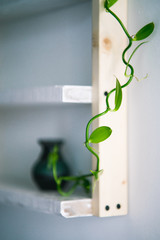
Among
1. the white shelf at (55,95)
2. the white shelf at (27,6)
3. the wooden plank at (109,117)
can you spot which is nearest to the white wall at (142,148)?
the wooden plank at (109,117)

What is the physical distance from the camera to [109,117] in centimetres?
86

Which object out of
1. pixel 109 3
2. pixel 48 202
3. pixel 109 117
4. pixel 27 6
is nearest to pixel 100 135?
pixel 109 117

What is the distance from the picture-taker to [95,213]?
85cm

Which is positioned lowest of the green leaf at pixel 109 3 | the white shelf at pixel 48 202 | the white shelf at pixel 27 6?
the white shelf at pixel 48 202

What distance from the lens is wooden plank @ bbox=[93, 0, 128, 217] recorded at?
847 mm

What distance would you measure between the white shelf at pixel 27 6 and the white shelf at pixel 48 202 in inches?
25.8

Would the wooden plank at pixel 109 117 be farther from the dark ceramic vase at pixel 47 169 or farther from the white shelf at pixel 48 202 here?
the dark ceramic vase at pixel 47 169

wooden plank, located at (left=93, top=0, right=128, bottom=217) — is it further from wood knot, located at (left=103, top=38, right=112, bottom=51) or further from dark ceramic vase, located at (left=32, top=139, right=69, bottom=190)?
dark ceramic vase, located at (left=32, top=139, right=69, bottom=190)

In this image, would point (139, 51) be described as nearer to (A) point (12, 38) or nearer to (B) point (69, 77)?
(B) point (69, 77)

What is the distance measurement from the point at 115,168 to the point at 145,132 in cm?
14

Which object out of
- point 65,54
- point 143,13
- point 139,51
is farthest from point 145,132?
point 65,54

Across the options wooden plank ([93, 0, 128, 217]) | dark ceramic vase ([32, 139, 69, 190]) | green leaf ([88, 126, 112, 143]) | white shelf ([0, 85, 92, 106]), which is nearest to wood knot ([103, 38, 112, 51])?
wooden plank ([93, 0, 128, 217])

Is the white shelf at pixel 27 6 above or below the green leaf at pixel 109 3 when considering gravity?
above

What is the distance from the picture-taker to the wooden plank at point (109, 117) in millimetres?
847
